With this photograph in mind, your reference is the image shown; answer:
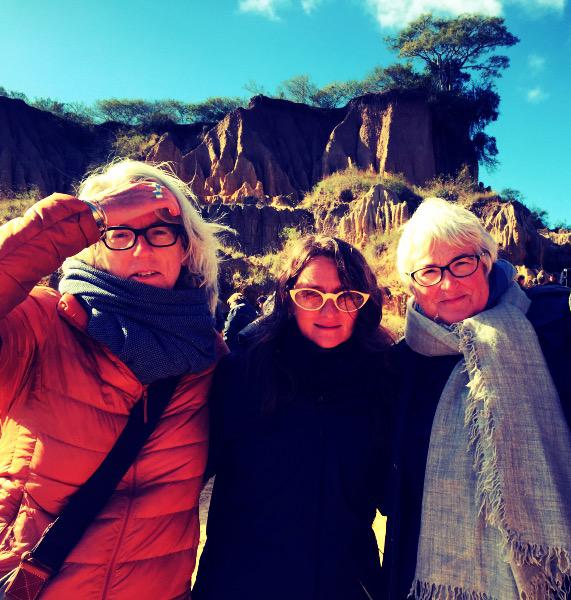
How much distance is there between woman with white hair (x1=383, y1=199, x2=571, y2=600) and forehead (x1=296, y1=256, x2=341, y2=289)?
1.37ft

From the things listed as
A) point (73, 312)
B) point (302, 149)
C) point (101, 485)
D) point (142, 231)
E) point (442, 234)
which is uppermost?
point (302, 149)

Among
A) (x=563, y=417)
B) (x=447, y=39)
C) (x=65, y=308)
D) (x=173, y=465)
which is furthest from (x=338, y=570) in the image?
(x=447, y=39)

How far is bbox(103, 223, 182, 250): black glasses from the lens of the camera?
1877mm

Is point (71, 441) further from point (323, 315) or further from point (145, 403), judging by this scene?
point (323, 315)

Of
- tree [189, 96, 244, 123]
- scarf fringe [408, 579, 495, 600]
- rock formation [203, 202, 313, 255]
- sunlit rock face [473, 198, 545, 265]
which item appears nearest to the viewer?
scarf fringe [408, 579, 495, 600]

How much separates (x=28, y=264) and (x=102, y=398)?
52 cm

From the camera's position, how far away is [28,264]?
153cm

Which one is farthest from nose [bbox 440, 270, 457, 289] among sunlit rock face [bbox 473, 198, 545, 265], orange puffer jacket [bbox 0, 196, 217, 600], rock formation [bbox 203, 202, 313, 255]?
rock formation [bbox 203, 202, 313, 255]

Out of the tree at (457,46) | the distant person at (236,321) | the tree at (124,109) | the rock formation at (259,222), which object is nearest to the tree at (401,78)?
the tree at (457,46)

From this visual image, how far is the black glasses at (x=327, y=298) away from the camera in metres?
2.00

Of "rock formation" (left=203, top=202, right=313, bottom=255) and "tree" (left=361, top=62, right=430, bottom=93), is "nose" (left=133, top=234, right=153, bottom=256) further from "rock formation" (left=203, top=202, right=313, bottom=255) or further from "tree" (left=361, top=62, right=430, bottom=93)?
"tree" (left=361, top=62, right=430, bottom=93)

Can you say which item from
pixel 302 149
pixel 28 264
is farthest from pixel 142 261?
pixel 302 149

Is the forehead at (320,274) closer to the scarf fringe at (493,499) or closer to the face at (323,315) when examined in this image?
the face at (323,315)

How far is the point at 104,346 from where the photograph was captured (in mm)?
1763
